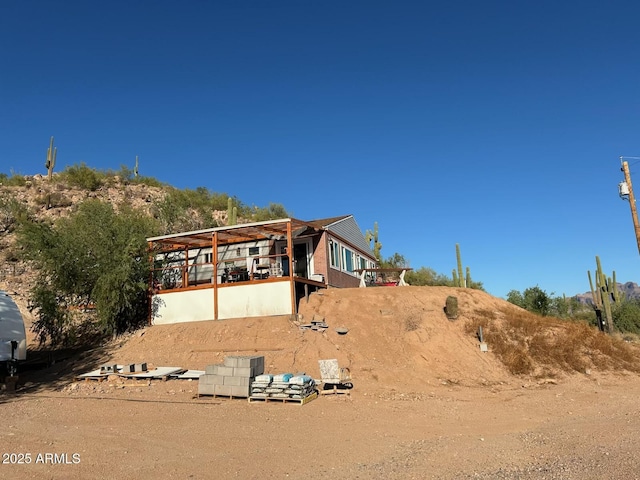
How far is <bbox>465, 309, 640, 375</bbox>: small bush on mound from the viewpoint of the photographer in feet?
56.0

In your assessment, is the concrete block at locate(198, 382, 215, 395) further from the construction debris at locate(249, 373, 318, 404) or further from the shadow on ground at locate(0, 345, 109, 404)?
the shadow on ground at locate(0, 345, 109, 404)

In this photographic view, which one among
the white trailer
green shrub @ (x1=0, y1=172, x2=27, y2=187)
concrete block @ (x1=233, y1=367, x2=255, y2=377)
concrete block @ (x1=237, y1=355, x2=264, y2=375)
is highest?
green shrub @ (x1=0, y1=172, x2=27, y2=187)

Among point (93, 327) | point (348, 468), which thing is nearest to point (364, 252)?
point (93, 327)

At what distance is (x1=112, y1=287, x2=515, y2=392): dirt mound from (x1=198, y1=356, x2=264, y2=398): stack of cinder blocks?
2422 mm

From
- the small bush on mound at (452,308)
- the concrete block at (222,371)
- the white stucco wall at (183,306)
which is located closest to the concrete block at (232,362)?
the concrete block at (222,371)

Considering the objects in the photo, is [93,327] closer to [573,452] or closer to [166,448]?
[166,448]

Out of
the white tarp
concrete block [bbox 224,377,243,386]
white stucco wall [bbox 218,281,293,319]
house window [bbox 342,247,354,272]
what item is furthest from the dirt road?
house window [bbox 342,247,354,272]

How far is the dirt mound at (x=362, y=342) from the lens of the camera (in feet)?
52.8

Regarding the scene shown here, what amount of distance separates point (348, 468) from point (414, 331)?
37.8 ft

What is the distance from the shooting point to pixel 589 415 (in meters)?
11.4

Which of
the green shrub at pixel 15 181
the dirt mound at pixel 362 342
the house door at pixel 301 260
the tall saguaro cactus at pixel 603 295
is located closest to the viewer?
the dirt mound at pixel 362 342

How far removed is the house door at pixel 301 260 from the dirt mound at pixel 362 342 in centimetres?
363

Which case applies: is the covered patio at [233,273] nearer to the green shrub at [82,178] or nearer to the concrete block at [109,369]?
the concrete block at [109,369]

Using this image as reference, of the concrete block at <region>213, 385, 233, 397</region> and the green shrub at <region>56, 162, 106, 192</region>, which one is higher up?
the green shrub at <region>56, 162, 106, 192</region>
